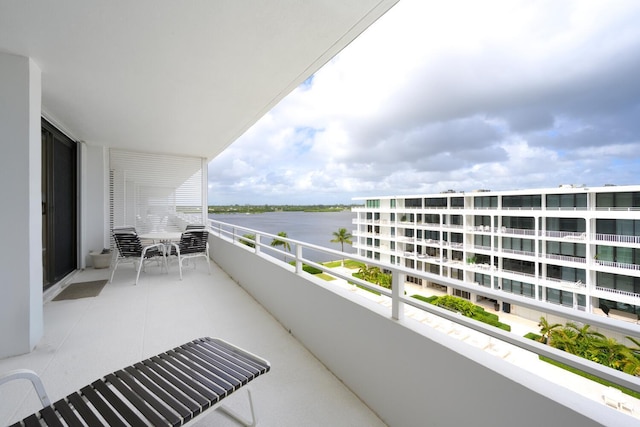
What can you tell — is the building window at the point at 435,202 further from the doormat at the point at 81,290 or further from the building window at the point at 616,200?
the doormat at the point at 81,290

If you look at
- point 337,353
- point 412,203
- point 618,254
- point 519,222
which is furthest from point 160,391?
point 412,203

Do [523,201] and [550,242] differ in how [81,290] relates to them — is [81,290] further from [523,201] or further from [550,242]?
[523,201]

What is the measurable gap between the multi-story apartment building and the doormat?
4.25 m

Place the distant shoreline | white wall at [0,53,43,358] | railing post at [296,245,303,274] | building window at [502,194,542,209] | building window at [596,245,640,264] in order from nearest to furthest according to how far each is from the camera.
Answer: white wall at [0,53,43,358]
railing post at [296,245,303,274]
building window at [596,245,640,264]
building window at [502,194,542,209]
the distant shoreline

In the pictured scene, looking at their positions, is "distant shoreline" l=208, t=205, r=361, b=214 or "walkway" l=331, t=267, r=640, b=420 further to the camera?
"distant shoreline" l=208, t=205, r=361, b=214

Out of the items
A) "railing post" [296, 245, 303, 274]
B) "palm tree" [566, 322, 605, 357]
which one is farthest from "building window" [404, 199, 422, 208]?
"palm tree" [566, 322, 605, 357]

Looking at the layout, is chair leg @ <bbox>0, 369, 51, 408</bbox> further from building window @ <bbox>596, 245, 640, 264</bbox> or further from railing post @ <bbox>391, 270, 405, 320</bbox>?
building window @ <bbox>596, 245, 640, 264</bbox>

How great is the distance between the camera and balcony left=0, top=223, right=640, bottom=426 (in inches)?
40.6

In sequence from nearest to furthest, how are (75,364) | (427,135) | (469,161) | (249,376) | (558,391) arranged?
(558,391)
(249,376)
(75,364)
(469,161)
(427,135)

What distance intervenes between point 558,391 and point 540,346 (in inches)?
5.7

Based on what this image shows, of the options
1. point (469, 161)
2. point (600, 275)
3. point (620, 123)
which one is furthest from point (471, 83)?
point (600, 275)

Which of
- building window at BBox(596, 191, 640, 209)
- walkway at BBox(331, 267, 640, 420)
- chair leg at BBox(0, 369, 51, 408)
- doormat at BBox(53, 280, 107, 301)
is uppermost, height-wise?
building window at BBox(596, 191, 640, 209)

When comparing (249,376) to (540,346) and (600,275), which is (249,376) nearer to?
(540,346)

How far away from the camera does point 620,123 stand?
4887 millimetres
